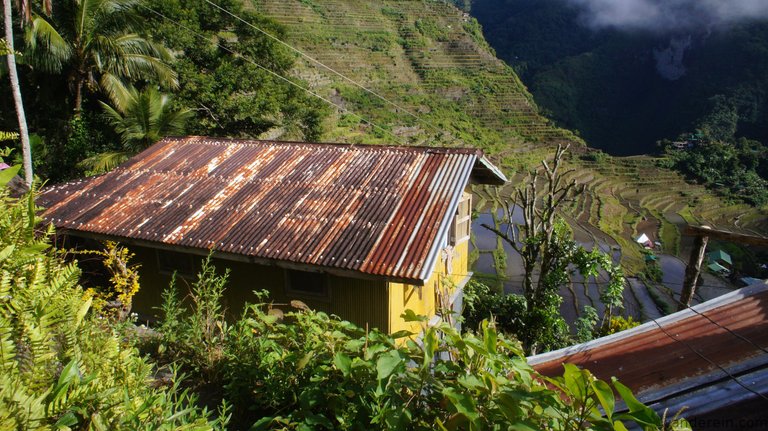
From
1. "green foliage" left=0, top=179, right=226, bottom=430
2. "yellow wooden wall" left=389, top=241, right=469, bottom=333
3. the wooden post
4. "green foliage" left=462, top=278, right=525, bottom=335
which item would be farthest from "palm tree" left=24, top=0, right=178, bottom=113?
the wooden post

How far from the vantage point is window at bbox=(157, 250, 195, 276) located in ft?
25.1

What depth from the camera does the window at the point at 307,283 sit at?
6852 millimetres

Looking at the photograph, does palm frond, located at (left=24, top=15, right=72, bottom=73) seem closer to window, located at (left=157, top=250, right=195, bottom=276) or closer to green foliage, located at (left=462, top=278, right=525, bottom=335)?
window, located at (left=157, top=250, right=195, bottom=276)

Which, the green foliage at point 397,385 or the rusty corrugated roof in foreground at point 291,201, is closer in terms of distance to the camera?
the green foliage at point 397,385

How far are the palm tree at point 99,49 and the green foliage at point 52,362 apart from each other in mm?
13990

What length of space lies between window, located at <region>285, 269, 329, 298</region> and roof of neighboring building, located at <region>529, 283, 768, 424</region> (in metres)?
3.71

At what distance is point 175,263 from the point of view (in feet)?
25.6

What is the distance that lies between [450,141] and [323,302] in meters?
35.0

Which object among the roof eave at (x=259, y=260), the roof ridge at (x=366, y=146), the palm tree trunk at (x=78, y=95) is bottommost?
the roof eave at (x=259, y=260)

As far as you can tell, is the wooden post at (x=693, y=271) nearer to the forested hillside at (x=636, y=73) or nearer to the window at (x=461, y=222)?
the window at (x=461, y=222)

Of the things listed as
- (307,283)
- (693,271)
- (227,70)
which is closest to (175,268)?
(307,283)

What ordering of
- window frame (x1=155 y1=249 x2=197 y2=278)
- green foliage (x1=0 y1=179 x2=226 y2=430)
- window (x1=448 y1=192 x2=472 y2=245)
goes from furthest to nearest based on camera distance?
window (x1=448 y1=192 x2=472 y2=245) → window frame (x1=155 y1=249 x2=197 y2=278) → green foliage (x1=0 y1=179 x2=226 y2=430)

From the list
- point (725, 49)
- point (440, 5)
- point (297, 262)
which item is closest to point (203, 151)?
point (297, 262)

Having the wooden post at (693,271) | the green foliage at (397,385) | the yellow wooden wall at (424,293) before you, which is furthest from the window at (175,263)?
the wooden post at (693,271)
